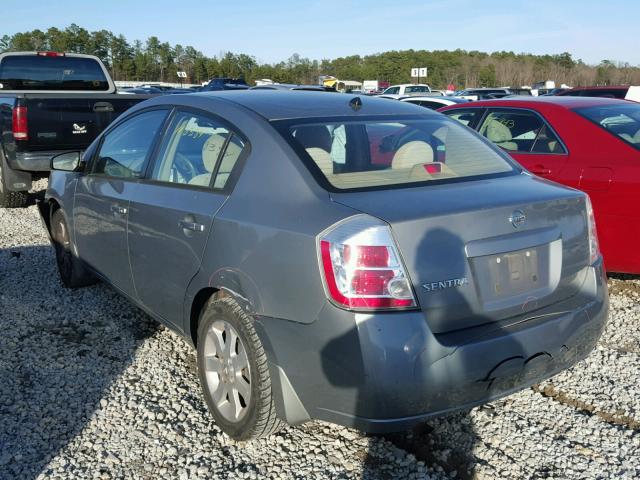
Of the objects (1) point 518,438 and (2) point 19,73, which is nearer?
(1) point 518,438

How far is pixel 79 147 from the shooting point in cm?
799

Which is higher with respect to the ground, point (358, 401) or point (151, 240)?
point (151, 240)

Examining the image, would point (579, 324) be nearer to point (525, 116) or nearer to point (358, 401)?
point (358, 401)

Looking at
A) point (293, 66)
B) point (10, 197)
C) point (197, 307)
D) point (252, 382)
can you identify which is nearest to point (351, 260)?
point (252, 382)

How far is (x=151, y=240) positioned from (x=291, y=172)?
3.65 feet

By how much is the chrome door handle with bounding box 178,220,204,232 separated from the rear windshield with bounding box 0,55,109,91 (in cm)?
791

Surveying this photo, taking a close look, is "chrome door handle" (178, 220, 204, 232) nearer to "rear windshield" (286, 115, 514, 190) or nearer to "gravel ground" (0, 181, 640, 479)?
"rear windshield" (286, 115, 514, 190)

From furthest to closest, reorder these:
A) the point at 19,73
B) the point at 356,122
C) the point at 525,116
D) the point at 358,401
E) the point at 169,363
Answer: the point at 19,73, the point at 525,116, the point at 169,363, the point at 356,122, the point at 358,401

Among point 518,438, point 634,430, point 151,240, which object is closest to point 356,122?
point 151,240

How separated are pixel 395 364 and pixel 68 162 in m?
3.28

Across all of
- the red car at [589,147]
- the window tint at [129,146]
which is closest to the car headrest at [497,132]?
the red car at [589,147]

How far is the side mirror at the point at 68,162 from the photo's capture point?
4.51m

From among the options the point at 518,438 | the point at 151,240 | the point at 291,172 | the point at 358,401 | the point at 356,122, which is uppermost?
the point at 356,122

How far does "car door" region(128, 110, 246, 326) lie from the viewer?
303cm
